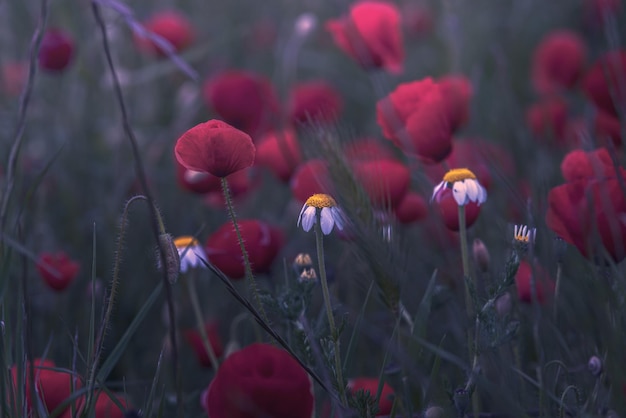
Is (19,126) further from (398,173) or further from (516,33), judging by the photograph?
(516,33)

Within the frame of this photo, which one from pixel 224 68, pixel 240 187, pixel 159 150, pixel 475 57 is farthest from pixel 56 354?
pixel 475 57

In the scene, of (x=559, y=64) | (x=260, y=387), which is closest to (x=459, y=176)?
(x=260, y=387)

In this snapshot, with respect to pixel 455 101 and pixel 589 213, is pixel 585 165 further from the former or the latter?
pixel 455 101

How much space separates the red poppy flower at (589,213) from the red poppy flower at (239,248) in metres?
0.41

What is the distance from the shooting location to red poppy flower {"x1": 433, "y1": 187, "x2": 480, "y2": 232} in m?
0.95

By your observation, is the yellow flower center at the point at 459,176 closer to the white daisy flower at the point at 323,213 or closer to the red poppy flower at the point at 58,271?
the white daisy flower at the point at 323,213

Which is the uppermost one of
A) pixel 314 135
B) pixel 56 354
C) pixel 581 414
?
pixel 314 135

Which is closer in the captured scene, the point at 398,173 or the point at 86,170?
the point at 398,173

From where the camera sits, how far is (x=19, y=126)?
0.80 metres

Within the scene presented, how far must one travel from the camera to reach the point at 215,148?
0.81 meters

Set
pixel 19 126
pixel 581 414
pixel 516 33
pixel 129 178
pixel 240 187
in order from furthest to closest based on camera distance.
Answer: pixel 516 33 → pixel 129 178 → pixel 240 187 → pixel 19 126 → pixel 581 414

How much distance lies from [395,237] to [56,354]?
0.73 m

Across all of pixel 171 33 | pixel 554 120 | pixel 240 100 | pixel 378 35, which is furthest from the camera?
pixel 171 33

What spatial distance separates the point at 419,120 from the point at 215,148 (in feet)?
1.17
